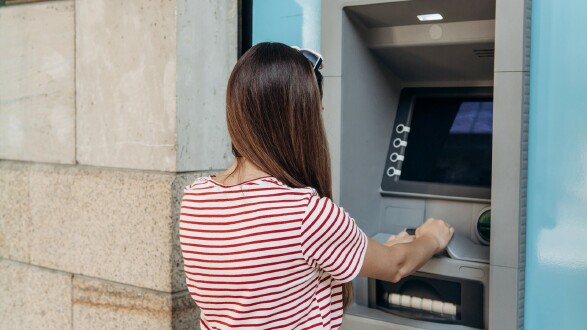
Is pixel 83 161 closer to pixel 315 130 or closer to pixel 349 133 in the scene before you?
pixel 349 133

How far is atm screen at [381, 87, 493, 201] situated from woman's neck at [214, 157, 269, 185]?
68 cm

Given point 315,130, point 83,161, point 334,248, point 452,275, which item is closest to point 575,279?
point 452,275

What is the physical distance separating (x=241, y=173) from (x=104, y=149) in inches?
52.8

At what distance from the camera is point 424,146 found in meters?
2.17

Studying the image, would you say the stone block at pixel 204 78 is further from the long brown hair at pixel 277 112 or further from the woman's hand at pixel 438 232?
the woman's hand at pixel 438 232

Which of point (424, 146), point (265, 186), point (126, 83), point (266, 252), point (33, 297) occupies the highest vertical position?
point (126, 83)

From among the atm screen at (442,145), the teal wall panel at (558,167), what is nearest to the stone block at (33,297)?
the atm screen at (442,145)

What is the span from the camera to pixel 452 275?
193 cm

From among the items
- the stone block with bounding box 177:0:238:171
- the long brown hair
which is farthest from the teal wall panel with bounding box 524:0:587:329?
the stone block with bounding box 177:0:238:171

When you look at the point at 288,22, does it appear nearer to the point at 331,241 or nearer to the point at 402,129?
the point at 402,129

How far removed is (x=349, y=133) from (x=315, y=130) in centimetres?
49

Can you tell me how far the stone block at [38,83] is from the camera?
2.97 m

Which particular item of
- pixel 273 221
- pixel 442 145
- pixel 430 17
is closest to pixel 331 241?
pixel 273 221

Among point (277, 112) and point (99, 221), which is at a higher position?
point (277, 112)
